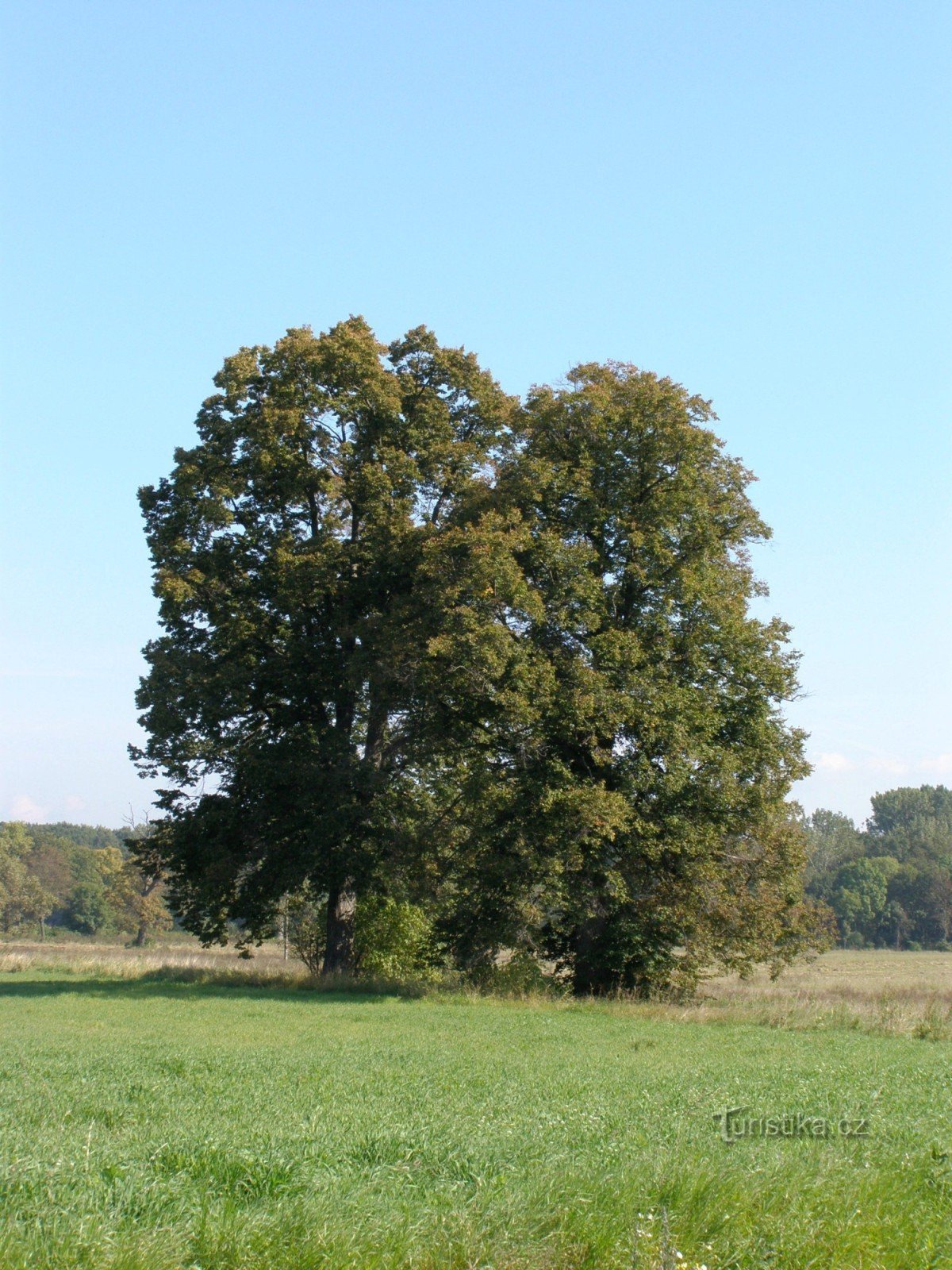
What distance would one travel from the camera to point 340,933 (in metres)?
31.3

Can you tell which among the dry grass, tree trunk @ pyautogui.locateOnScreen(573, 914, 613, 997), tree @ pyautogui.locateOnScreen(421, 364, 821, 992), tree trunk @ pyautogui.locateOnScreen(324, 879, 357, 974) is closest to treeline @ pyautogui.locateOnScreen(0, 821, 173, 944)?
the dry grass

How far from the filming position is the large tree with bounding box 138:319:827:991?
25.1 meters

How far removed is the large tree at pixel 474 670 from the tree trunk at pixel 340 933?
0.13 meters

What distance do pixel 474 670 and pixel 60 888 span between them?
361ft

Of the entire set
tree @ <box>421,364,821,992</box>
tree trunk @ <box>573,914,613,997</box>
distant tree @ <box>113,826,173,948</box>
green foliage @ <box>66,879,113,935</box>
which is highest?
tree @ <box>421,364,821,992</box>

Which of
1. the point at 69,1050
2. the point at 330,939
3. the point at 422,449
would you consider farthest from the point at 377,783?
the point at 69,1050

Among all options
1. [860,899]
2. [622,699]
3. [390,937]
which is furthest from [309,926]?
[860,899]

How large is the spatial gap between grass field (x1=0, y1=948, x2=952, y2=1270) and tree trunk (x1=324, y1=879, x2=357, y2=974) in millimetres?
13978

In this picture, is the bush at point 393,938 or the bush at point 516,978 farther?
the bush at point 393,938

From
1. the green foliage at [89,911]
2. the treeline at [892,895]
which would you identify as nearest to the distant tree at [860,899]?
the treeline at [892,895]

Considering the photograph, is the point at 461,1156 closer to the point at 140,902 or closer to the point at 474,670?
the point at 474,670

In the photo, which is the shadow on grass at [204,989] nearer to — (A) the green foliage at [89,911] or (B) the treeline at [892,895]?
(B) the treeline at [892,895]

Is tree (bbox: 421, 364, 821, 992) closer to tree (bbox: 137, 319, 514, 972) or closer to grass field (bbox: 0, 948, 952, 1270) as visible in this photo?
tree (bbox: 137, 319, 514, 972)

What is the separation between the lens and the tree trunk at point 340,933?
3109 cm
